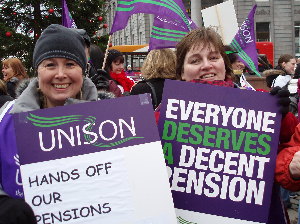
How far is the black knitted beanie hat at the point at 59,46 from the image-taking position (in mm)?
2082

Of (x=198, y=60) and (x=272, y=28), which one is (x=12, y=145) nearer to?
(x=198, y=60)

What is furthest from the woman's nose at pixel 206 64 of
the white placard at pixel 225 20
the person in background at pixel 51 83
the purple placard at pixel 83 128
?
the white placard at pixel 225 20

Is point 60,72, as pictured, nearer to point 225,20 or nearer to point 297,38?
point 225,20

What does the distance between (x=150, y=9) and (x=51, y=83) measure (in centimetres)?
207

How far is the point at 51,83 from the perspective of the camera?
2123mm

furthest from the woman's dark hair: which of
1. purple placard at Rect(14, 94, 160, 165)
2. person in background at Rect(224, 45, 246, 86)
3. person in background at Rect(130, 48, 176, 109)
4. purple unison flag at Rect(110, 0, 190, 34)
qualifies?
person in background at Rect(224, 45, 246, 86)

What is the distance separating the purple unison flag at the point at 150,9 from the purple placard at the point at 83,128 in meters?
2.15

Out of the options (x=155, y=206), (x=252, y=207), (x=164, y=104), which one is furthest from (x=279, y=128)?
(x=155, y=206)

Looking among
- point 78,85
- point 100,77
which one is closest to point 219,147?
point 78,85

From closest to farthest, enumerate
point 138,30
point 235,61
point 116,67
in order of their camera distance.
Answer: point 116,67
point 235,61
point 138,30

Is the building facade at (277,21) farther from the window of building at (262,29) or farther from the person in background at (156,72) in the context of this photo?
the person in background at (156,72)

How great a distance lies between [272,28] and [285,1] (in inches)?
97.4

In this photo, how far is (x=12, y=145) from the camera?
1.90 meters

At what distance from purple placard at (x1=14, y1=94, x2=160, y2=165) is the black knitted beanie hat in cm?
31
